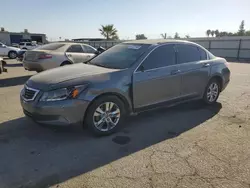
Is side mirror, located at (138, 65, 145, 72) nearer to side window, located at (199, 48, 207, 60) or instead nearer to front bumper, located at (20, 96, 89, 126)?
front bumper, located at (20, 96, 89, 126)

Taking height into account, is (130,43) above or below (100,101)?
above

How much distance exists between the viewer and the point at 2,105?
581 centimetres

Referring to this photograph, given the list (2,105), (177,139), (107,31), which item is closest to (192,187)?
(177,139)

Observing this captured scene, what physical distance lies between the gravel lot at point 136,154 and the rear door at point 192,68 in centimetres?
61

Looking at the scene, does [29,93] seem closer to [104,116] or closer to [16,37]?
[104,116]

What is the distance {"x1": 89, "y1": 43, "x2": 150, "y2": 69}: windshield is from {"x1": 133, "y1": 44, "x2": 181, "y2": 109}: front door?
0.23 meters

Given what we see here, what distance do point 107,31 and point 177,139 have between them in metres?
51.9

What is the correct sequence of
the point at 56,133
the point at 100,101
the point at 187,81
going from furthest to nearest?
the point at 187,81
the point at 56,133
the point at 100,101

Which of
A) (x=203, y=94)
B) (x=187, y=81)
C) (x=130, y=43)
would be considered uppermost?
(x=130, y=43)

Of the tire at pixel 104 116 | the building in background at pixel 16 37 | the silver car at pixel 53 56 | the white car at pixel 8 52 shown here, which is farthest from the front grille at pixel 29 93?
the building in background at pixel 16 37

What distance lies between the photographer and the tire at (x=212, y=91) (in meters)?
5.79

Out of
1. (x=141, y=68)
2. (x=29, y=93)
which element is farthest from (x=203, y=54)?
(x=29, y=93)

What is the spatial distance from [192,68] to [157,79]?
3.63 ft

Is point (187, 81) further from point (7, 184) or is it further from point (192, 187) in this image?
point (7, 184)
